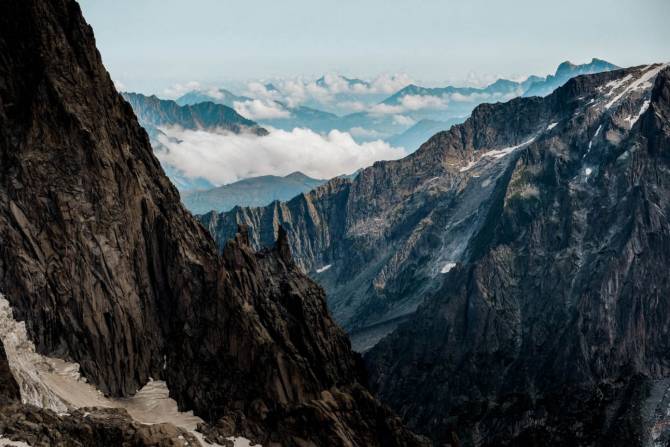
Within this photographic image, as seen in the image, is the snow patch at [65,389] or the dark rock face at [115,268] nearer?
the snow patch at [65,389]

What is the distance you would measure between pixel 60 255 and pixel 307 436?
43676 mm

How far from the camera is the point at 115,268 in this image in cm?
10969

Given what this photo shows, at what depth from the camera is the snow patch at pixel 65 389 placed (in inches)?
3388

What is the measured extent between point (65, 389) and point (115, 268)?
817 inches

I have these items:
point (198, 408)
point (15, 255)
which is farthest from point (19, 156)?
point (198, 408)

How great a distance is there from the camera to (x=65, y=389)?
312 ft

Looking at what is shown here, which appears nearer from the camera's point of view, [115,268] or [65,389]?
[65,389]

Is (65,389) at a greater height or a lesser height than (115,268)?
lesser

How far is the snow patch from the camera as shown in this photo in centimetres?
8606

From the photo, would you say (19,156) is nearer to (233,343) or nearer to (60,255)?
(60,255)

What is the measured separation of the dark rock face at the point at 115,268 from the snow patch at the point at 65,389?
152cm

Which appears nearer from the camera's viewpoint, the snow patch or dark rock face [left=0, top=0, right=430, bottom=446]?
the snow patch

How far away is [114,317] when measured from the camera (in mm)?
108188

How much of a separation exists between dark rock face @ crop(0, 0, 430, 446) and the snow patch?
1.52 m
